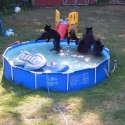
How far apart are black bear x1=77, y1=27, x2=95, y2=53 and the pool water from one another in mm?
98

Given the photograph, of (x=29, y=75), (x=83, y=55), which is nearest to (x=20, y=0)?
(x=83, y=55)

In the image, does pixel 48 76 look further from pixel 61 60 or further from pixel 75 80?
pixel 61 60

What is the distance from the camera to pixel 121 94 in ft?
15.8

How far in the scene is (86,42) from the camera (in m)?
5.83

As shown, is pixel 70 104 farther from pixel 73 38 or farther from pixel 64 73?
pixel 73 38

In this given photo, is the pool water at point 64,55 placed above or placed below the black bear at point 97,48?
below

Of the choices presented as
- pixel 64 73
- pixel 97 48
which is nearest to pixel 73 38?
pixel 97 48

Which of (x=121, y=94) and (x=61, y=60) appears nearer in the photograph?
(x=121, y=94)

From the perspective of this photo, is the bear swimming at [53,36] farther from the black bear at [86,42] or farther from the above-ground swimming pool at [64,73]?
the black bear at [86,42]

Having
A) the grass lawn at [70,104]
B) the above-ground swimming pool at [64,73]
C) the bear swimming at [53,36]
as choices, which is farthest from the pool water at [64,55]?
the grass lawn at [70,104]

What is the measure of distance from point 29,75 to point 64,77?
0.48 metres

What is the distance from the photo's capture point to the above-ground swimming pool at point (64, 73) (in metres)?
4.79

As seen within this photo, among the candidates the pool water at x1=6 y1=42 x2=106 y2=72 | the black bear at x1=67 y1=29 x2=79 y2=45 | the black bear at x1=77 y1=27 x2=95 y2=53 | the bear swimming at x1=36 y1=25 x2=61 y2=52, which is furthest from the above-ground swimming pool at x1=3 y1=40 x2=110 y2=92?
the black bear at x1=67 y1=29 x2=79 y2=45

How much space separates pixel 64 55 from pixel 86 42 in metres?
0.43
